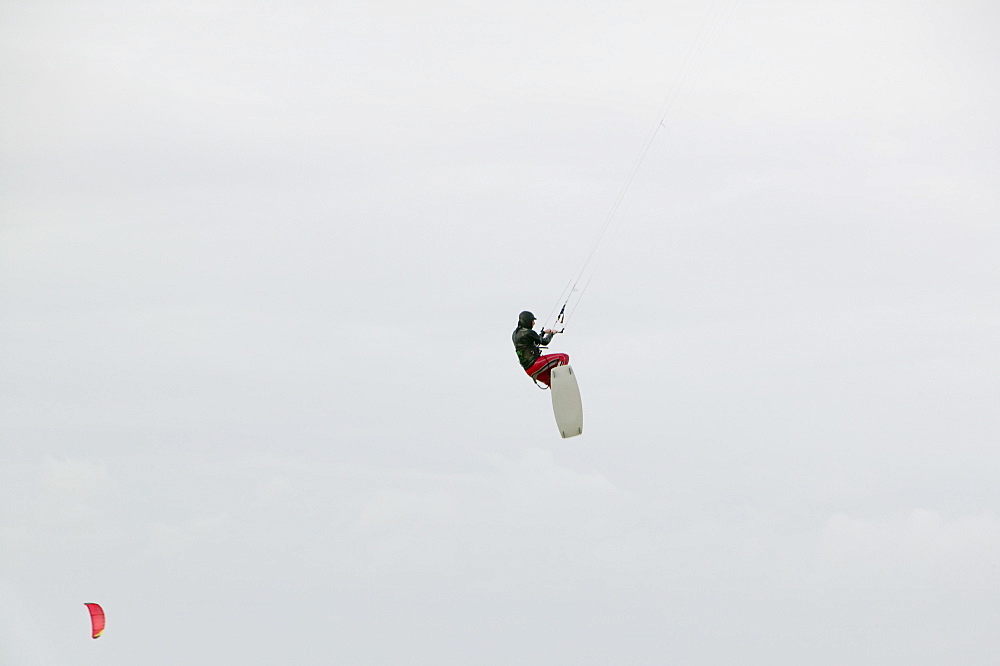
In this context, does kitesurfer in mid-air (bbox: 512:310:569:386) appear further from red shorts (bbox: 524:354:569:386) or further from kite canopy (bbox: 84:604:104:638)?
kite canopy (bbox: 84:604:104:638)

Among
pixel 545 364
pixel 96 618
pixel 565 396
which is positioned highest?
pixel 96 618

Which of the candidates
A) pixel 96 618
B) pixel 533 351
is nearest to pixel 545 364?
pixel 533 351

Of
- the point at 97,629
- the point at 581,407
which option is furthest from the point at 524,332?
the point at 97,629

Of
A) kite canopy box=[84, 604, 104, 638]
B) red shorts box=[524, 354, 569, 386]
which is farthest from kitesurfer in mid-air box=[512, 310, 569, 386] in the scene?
kite canopy box=[84, 604, 104, 638]

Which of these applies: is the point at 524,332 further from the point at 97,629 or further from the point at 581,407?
the point at 97,629

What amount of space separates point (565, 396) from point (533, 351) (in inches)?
42.5

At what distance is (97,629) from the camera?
1881 inches

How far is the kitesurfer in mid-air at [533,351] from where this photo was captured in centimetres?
2825

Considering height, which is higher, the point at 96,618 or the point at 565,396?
the point at 96,618

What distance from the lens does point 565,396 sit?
95.2 ft

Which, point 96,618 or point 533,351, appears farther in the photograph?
point 96,618

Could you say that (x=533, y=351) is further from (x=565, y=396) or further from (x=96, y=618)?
(x=96, y=618)

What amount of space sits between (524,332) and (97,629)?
81.3 ft

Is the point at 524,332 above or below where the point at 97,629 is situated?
below
